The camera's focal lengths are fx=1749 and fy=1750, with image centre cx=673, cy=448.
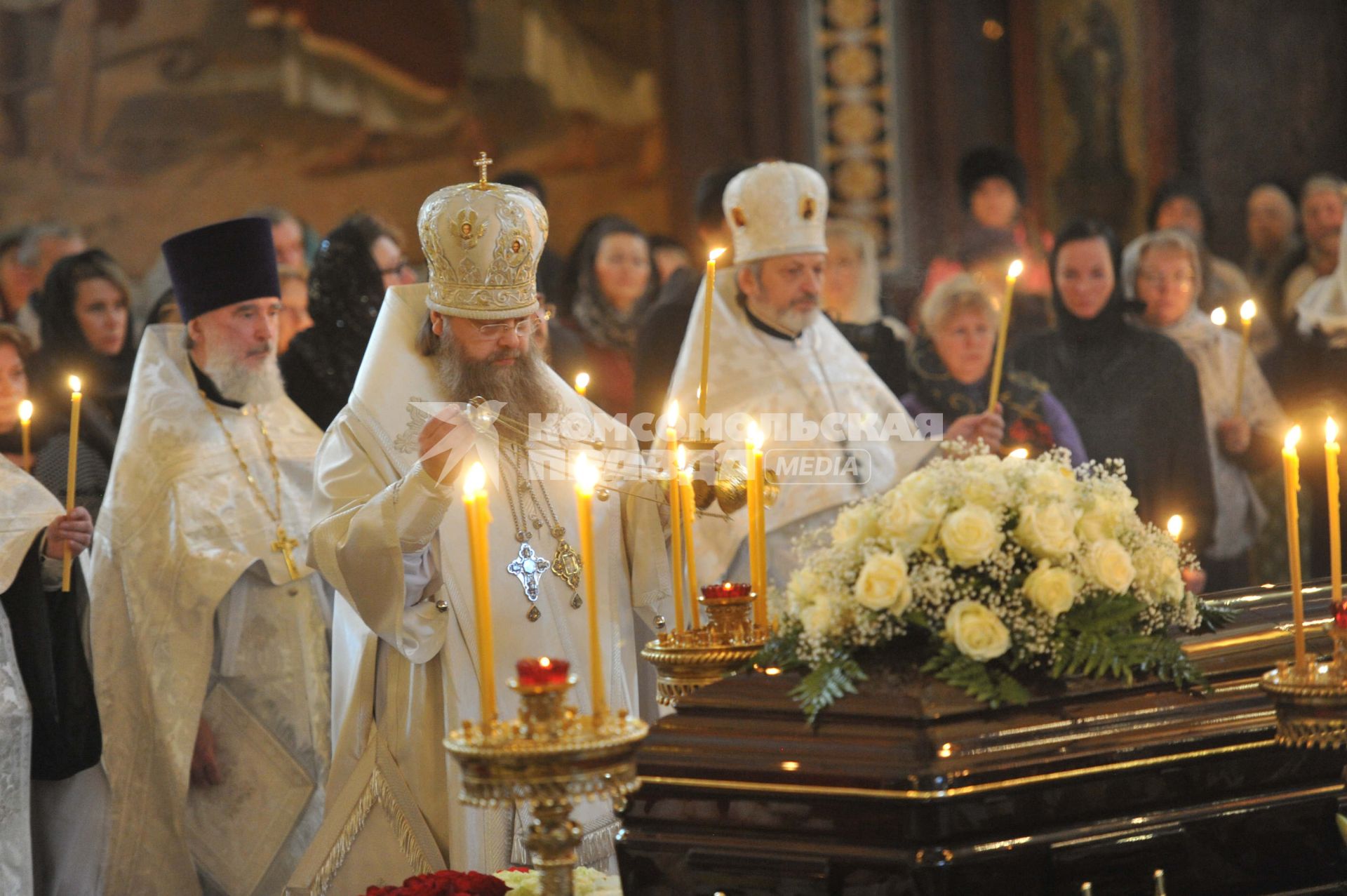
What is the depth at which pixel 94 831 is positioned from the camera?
5129 millimetres

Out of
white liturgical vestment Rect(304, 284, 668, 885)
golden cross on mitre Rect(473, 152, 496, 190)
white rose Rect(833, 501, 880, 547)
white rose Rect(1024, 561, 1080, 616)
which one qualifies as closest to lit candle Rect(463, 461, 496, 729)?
white rose Rect(833, 501, 880, 547)

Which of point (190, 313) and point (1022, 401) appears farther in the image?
point (1022, 401)

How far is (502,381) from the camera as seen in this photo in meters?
4.07

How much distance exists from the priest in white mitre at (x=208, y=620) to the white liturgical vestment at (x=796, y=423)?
1301mm

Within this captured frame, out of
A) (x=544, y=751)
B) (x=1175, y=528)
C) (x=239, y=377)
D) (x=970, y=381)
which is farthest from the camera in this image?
(x=970, y=381)

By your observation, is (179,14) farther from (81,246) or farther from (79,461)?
(79,461)

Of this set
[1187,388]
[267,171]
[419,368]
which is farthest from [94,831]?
[267,171]

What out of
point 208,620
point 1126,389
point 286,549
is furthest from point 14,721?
point 1126,389

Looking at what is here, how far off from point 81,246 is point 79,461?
3948 mm

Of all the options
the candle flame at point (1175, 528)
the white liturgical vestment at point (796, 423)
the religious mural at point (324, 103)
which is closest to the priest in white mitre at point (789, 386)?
the white liturgical vestment at point (796, 423)

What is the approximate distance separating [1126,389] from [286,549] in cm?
360

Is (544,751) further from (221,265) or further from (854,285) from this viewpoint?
(854,285)

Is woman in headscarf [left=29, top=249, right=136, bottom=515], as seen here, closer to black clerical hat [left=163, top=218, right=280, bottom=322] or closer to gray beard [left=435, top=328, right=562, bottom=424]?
black clerical hat [left=163, top=218, right=280, bottom=322]

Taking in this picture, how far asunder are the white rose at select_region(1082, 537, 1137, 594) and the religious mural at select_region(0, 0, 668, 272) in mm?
9097
